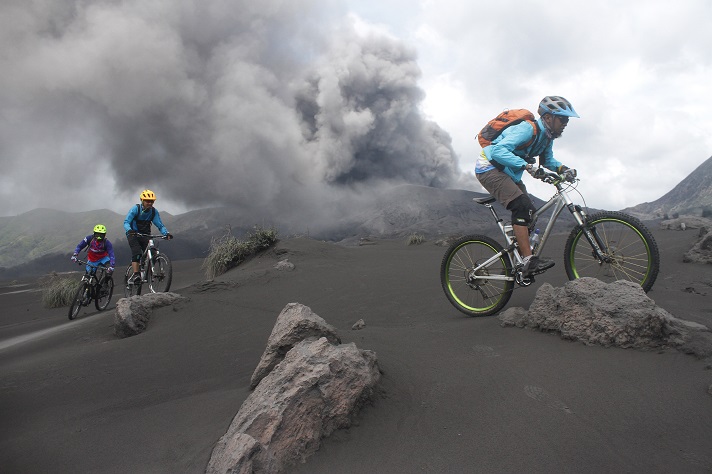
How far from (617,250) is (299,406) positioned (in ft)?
9.14

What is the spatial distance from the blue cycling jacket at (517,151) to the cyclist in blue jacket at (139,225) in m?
5.74

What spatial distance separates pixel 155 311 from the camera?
4625 millimetres

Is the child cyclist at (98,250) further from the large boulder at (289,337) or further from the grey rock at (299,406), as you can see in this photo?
the grey rock at (299,406)

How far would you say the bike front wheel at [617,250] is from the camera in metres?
2.99

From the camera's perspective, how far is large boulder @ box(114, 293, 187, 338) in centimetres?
425

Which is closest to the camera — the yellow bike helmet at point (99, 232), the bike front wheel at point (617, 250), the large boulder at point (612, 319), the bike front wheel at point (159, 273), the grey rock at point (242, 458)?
the grey rock at point (242, 458)

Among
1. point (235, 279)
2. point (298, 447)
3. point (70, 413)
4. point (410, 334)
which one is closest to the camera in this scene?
point (298, 447)

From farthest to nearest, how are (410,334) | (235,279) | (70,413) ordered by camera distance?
(235,279) → (410,334) → (70,413)

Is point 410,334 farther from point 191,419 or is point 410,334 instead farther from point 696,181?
point 696,181

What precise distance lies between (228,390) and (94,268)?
6866 mm

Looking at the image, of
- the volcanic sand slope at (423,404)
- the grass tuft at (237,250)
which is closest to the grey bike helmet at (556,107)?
the volcanic sand slope at (423,404)

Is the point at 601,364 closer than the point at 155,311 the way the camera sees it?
Yes

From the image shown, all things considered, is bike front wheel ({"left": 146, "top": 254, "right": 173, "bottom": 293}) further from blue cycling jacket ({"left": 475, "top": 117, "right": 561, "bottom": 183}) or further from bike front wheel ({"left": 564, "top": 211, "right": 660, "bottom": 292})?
bike front wheel ({"left": 564, "top": 211, "right": 660, "bottom": 292})

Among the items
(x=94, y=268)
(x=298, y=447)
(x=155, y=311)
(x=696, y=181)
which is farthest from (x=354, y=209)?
(x=298, y=447)
